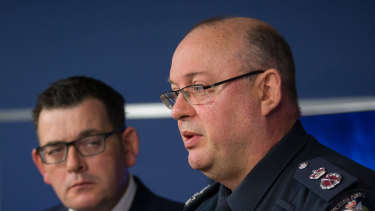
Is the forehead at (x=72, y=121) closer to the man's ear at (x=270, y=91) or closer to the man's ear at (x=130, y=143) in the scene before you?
the man's ear at (x=130, y=143)

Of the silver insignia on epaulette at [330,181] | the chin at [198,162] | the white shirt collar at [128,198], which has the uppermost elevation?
the chin at [198,162]

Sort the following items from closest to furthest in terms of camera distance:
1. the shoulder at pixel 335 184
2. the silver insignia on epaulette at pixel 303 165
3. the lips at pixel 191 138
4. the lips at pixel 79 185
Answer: the shoulder at pixel 335 184 → the silver insignia on epaulette at pixel 303 165 → the lips at pixel 191 138 → the lips at pixel 79 185

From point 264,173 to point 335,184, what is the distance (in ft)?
0.67

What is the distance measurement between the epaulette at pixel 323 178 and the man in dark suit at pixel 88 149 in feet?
2.91

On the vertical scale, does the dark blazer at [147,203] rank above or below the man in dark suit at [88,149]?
below

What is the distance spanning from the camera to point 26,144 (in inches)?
107

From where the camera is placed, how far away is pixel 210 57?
4.08 ft

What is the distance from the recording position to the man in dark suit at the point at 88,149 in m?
1.79

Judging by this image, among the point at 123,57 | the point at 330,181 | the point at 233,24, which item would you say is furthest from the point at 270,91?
the point at 123,57

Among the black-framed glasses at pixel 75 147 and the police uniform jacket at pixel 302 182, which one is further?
the black-framed glasses at pixel 75 147

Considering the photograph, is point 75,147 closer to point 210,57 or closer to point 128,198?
point 128,198

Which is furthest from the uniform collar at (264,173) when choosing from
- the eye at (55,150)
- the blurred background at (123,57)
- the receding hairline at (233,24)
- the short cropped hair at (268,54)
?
the blurred background at (123,57)

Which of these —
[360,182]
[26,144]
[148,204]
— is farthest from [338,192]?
[26,144]

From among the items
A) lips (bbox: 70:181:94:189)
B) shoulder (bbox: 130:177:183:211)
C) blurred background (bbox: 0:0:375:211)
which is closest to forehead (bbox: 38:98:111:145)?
lips (bbox: 70:181:94:189)
